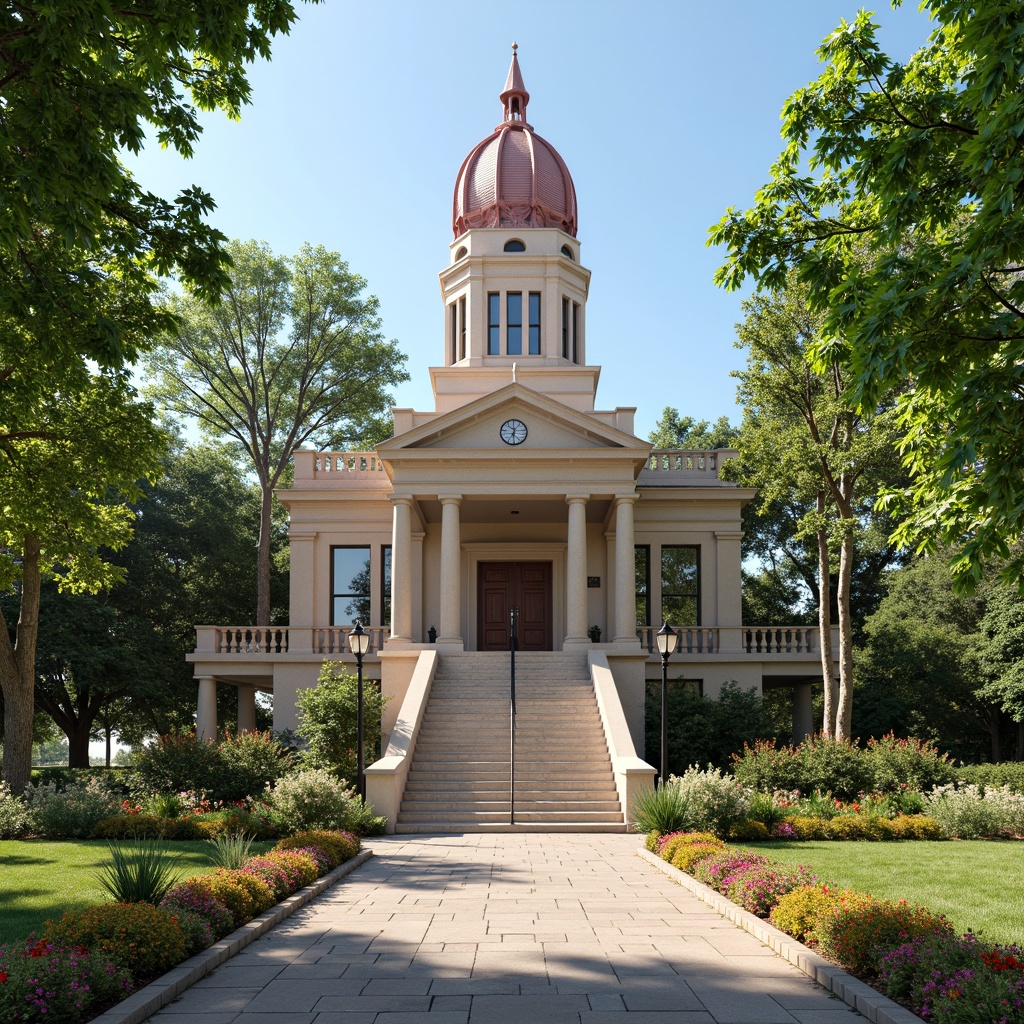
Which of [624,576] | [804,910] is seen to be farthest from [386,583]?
[804,910]

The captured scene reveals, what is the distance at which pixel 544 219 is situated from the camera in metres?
33.7

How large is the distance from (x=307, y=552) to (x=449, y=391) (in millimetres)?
6778

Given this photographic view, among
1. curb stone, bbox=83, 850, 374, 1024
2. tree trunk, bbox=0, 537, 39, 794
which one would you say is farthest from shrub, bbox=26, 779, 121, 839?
curb stone, bbox=83, 850, 374, 1024

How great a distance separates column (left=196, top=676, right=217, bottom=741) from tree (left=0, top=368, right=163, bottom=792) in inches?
329

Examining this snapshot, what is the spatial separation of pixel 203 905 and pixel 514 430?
1880cm

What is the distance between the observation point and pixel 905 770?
2103cm

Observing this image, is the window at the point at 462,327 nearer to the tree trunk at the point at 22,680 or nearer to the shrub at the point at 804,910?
the tree trunk at the point at 22,680

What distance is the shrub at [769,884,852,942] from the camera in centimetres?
862

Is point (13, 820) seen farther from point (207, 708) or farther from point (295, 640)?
point (295, 640)

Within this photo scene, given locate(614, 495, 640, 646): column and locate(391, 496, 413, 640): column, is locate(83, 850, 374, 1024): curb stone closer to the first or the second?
locate(391, 496, 413, 640): column

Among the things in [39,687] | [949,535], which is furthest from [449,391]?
[949,535]

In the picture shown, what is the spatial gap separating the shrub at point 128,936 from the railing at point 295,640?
2058 centimetres

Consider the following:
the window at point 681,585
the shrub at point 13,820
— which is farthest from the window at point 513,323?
the shrub at point 13,820

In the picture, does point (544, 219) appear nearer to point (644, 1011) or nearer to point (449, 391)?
point (449, 391)
